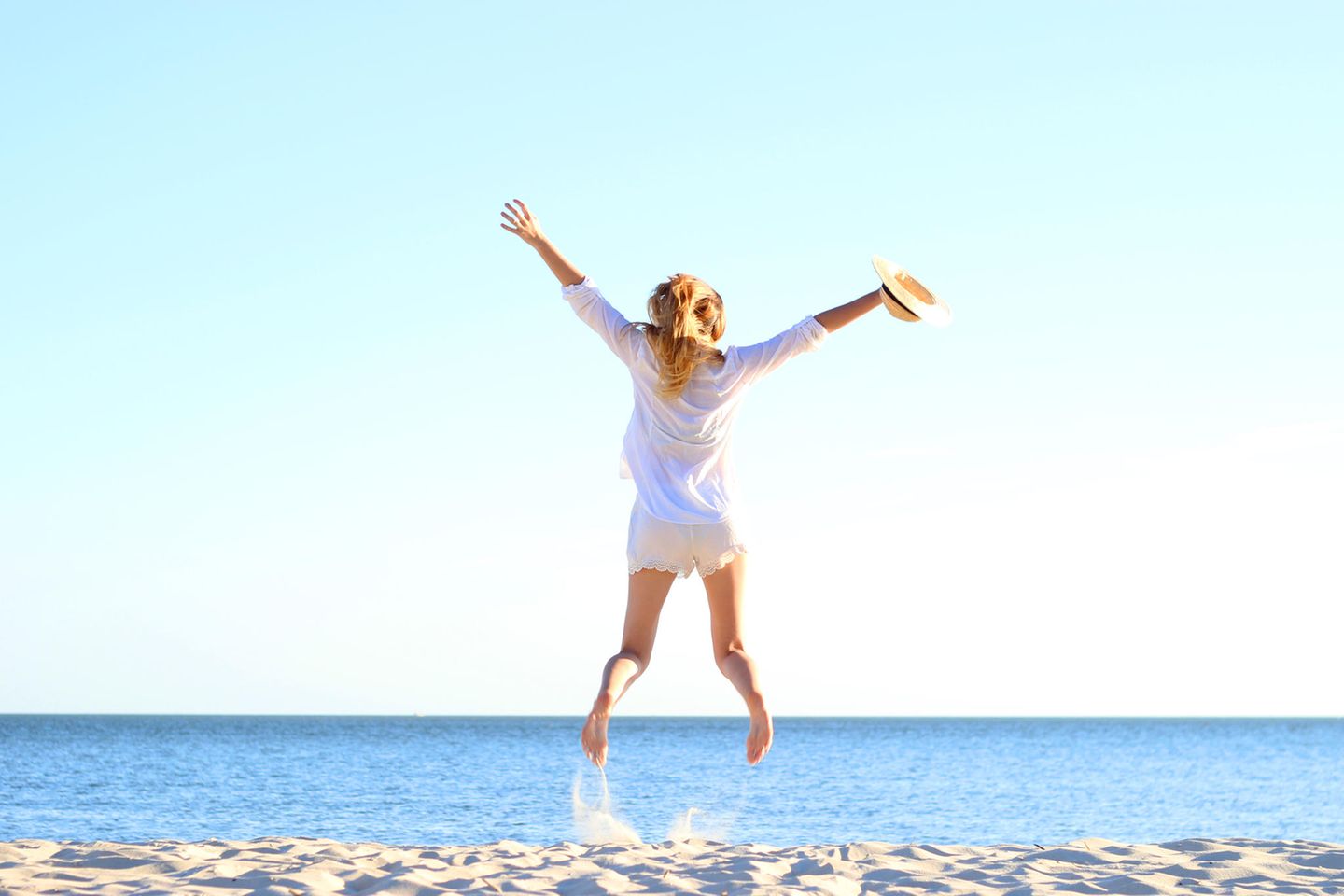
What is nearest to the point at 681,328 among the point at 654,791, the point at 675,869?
the point at 675,869

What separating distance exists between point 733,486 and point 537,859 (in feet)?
7.99

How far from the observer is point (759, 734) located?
213 inches

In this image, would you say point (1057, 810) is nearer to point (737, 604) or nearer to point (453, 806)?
point (453, 806)

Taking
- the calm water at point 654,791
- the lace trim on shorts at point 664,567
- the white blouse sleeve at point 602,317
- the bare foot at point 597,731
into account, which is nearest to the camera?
the bare foot at point 597,731

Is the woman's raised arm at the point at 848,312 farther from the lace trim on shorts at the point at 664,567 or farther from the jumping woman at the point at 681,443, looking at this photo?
the lace trim on shorts at the point at 664,567

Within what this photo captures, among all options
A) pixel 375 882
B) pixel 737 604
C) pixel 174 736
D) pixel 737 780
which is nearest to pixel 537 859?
pixel 375 882

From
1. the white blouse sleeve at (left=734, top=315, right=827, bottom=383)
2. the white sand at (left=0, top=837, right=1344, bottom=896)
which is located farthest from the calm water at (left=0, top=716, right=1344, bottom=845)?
the white blouse sleeve at (left=734, top=315, right=827, bottom=383)

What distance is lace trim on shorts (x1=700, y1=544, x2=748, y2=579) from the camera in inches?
215

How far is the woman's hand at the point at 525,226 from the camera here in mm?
5484

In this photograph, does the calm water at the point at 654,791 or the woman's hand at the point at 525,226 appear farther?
the calm water at the point at 654,791

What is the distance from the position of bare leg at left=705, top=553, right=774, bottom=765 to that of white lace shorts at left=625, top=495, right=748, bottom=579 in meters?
0.07

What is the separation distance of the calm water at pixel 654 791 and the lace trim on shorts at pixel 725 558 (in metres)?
2.18

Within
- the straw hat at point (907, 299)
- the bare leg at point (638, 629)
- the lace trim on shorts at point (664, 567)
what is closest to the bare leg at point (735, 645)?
the lace trim on shorts at point (664, 567)

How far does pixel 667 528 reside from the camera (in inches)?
214
